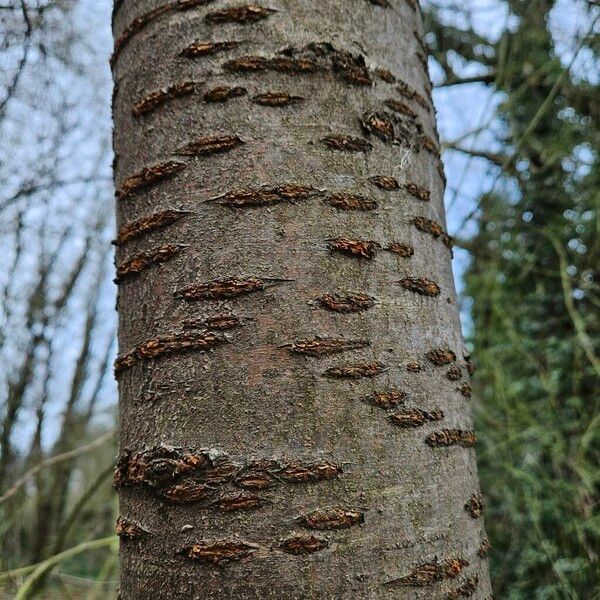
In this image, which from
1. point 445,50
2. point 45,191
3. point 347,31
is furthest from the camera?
point 445,50

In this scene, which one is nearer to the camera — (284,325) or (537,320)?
(284,325)

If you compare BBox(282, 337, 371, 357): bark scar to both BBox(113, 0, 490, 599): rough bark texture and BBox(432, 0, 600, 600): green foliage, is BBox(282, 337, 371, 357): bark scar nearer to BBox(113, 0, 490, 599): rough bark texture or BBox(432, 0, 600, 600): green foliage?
BBox(113, 0, 490, 599): rough bark texture

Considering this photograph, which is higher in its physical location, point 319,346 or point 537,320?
point 537,320

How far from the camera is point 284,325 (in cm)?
80

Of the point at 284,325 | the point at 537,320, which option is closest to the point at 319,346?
the point at 284,325

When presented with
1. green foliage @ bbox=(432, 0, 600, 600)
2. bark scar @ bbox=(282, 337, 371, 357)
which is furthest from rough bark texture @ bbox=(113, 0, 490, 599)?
green foliage @ bbox=(432, 0, 600, 600)

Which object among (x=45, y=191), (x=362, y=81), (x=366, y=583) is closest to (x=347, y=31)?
(x=362, y=81)

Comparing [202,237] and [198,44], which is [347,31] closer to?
[198,44]

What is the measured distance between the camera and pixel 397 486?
0.79 meters

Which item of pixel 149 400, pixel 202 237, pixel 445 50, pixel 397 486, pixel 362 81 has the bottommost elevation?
pixel 397 486

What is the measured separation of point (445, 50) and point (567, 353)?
235 centimetres

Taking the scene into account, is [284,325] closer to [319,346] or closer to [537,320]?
[319,346]

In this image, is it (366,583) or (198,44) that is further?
(198,44)

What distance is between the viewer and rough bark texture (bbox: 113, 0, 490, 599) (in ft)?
2.46
